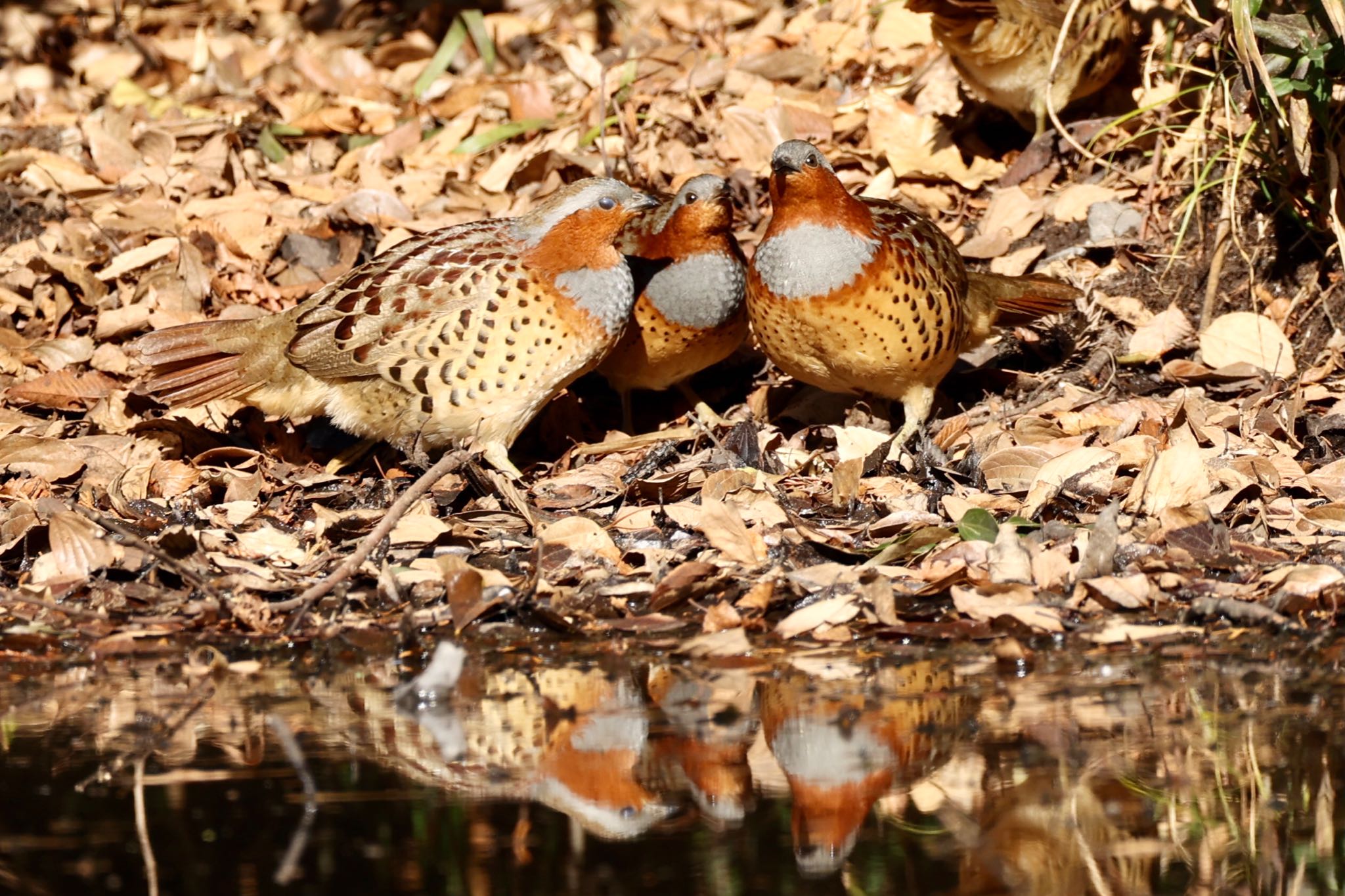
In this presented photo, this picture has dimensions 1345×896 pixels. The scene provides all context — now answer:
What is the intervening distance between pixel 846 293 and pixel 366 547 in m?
1.98

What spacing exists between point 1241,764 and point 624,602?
6.09 ft

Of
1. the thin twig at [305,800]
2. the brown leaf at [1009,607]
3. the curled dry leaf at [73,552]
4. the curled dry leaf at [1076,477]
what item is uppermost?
the thin twig at [305,800]

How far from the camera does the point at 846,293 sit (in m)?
5.58

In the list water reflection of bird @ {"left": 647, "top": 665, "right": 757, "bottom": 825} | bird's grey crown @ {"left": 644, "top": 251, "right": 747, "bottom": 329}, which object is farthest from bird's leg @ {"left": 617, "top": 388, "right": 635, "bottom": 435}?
water reflection of bird @ {"left": 647, "top": 665, "right": 757, "bottom": 825}

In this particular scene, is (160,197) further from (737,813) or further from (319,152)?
(737,813)

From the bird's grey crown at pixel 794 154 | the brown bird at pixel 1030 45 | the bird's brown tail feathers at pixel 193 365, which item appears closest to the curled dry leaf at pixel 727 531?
the bird's grey crown at pixel 794 154

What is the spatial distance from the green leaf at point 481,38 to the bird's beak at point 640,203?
3239 millimetres

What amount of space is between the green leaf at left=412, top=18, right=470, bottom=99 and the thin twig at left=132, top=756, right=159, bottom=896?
19.0 ft

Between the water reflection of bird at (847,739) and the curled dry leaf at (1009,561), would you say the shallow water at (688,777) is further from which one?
the curled dry leaf at (1009,561)

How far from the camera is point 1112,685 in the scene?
3723 mm

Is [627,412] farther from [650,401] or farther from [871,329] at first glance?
[871,329]

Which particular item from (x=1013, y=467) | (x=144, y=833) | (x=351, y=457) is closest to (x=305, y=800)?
(x=144, y=833)

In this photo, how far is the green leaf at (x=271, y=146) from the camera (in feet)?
26.5

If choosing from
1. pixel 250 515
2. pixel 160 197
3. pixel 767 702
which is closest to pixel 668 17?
pixel 160 197
